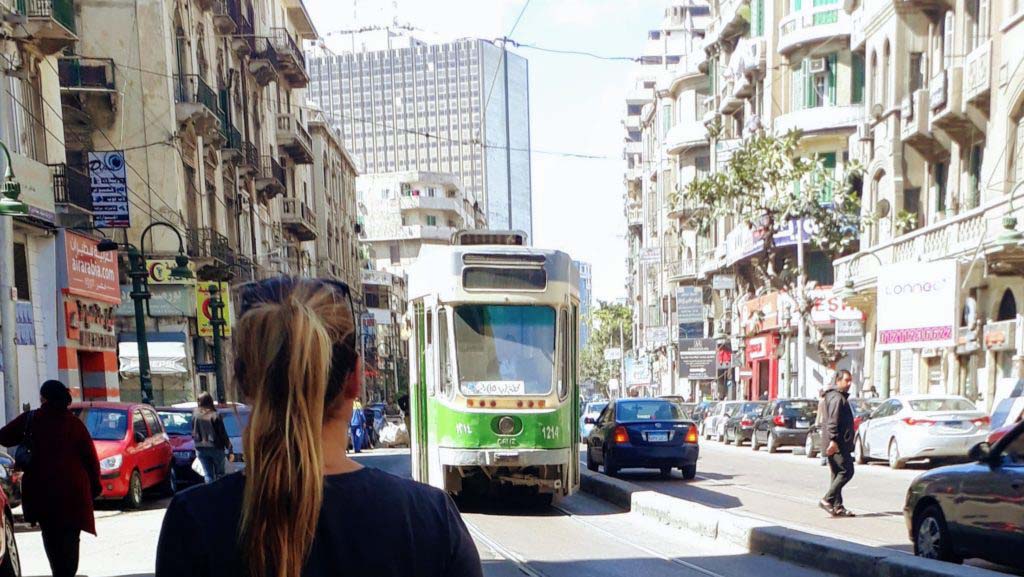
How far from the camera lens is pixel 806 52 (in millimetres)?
43969

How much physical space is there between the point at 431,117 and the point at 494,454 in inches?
6052

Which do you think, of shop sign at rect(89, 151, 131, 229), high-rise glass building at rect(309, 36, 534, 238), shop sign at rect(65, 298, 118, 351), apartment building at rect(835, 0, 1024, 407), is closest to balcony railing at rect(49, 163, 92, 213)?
shop sign at rect(89, 151, 131, 229)

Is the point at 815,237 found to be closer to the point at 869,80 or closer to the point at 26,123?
the point at 869,80

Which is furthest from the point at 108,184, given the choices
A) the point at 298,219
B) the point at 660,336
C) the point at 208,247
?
the point at 660,336

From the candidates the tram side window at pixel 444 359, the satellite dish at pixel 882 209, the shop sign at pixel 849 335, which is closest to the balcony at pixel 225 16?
the satellite dish at pixel 882 209

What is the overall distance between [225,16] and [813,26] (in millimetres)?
A: 24832

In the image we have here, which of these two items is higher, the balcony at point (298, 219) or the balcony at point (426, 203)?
the balcony at point (426, 203)

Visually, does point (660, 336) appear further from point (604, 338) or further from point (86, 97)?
point (86, 97)

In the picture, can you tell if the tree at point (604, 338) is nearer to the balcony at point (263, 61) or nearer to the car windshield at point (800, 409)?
the balcony at point (263, 61)

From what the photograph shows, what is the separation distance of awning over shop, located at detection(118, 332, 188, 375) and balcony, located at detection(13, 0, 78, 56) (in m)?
10.5

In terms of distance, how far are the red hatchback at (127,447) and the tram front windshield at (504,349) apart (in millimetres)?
5659

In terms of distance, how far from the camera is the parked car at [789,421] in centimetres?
2698

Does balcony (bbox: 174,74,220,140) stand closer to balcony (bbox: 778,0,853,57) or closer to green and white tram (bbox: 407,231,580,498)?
green and white tram (bbox: 407,231,580,498)

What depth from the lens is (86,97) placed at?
30.3 meters
